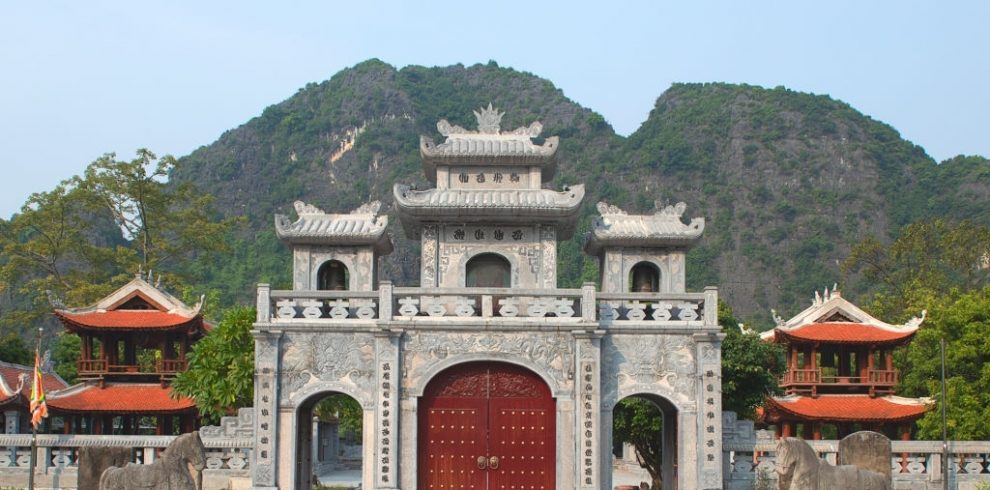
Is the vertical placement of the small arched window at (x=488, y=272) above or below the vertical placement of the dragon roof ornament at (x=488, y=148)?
below

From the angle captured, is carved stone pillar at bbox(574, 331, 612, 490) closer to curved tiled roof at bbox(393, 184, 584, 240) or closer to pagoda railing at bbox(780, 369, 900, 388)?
curved tiled roof at bbox(393, 184, 584, 240)

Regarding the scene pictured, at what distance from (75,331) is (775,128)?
79.3 metres

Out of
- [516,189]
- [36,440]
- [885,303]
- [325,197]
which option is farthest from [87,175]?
[325,197]

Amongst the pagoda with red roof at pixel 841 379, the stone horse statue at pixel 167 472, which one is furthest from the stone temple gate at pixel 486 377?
the pagoda with red roof at pixel 841 379

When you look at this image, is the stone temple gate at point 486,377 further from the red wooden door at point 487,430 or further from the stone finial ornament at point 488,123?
the stone finial ornament at point 488,123

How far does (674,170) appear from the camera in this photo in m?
99.2

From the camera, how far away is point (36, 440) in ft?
82.0

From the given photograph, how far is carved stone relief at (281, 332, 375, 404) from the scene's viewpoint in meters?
22.7

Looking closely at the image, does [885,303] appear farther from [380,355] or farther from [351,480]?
A: [380,355]

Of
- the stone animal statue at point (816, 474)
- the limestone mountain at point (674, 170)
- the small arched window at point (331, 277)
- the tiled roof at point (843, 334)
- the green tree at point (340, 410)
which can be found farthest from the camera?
the limestone mountain at point (674, 170)

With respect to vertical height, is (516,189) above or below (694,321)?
above

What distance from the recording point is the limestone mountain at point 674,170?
280ft

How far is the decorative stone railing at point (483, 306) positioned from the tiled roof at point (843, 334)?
1126cm

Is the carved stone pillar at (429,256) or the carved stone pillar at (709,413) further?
the carved stone pillar at (429,256)
